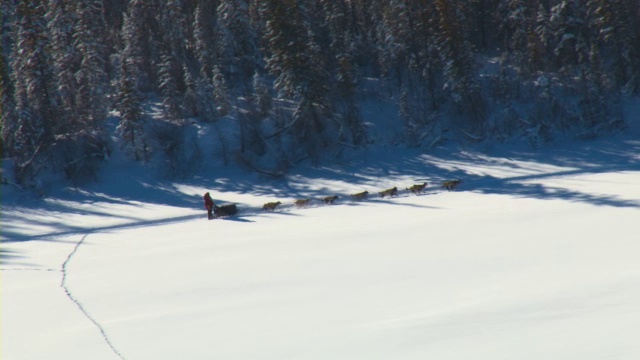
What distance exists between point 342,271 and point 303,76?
19329mm

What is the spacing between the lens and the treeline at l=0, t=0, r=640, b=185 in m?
31.9

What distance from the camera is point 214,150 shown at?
108ft

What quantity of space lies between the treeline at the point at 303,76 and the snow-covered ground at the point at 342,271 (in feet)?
15.0

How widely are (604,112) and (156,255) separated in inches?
1056

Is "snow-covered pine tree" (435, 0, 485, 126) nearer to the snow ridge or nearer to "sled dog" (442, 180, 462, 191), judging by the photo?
"sled dog" (442, 180, 462, 191)

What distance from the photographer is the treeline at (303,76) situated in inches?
1254

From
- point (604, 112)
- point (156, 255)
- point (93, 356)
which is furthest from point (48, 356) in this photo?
point (604, 112)

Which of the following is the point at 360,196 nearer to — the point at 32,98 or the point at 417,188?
the point at 417,188

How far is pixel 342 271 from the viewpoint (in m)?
15.0

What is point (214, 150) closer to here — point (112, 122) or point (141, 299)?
point (112, 122)

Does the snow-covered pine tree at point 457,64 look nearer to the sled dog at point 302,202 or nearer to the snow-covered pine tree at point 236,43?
the snow-covered pine tree at point 236,43

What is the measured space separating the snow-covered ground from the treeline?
4578mm

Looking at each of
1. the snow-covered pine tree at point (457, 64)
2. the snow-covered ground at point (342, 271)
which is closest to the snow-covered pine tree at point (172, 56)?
the snow-covered ground at point (342, 271)

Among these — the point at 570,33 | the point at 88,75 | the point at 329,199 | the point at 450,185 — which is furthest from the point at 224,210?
the point at 570,33
